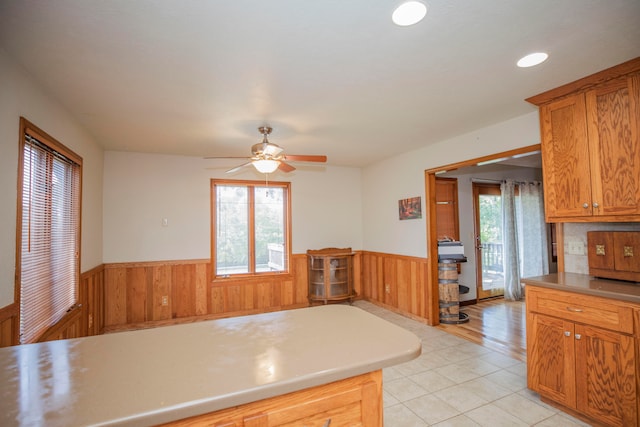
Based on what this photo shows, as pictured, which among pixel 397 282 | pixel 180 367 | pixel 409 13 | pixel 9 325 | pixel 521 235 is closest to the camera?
pixel 180 367

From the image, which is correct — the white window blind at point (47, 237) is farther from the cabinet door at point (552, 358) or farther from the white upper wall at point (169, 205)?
the cabinet door at point (552, 358)

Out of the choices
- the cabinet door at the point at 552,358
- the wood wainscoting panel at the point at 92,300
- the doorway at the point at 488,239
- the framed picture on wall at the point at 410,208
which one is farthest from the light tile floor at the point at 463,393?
the wood wainscoting panel at the point at 92,300

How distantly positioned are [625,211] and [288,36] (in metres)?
2.48

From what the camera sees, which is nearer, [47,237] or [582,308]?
[582,308]

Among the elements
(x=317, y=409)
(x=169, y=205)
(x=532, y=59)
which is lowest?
(x=317, y=409)

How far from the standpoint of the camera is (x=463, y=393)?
2469mm

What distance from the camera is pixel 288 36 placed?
5.64ft

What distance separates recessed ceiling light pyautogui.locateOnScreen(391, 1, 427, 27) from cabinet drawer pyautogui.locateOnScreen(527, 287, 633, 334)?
2084mm

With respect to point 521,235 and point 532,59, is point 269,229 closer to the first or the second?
point 532,59

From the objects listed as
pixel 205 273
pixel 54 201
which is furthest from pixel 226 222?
pixel 54 201

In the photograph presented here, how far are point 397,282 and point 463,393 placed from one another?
7.35 feet

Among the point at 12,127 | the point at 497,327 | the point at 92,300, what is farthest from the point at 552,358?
the point at 92,300

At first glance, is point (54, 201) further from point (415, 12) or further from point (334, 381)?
point (415, 12)

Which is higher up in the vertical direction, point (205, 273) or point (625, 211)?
point (625, 211)
